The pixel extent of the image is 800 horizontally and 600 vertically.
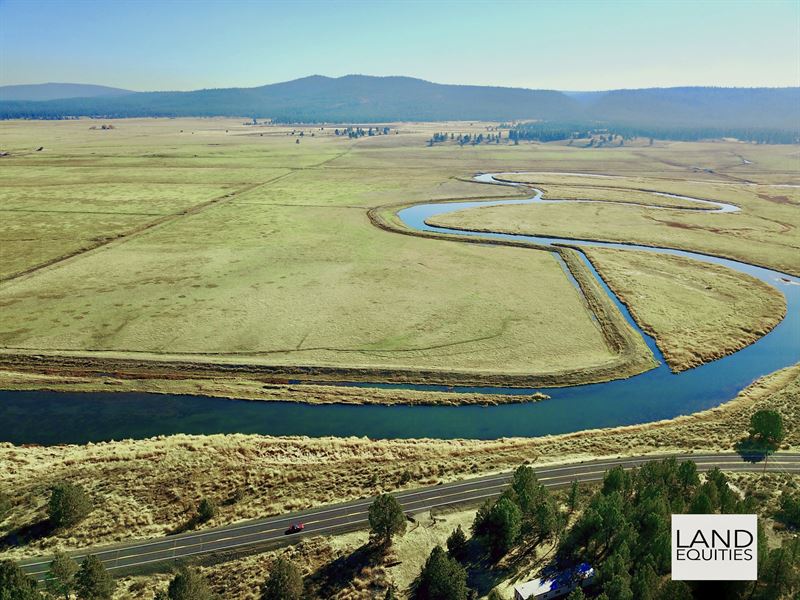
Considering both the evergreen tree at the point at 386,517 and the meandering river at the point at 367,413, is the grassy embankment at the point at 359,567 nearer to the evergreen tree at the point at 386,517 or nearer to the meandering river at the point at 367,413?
the evergreen tree at the point at 386,517

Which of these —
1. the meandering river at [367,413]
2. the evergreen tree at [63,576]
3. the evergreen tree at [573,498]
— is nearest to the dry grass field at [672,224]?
the meandering river at [367,413]

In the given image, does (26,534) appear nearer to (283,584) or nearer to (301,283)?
(283,584)

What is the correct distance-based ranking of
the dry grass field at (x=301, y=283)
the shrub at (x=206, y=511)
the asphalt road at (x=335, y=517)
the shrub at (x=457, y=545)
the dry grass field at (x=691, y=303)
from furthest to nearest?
1. the dry grass field at (x=691, y=303)
2. the dry grass field at (x=301, y=283)
3. the shrub at (x=206, y=511)
4. the asphalt road at (x=335, y=517)
5. the shrub at (x=457, y=545)

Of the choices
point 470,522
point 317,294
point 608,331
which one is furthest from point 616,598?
point 317,294

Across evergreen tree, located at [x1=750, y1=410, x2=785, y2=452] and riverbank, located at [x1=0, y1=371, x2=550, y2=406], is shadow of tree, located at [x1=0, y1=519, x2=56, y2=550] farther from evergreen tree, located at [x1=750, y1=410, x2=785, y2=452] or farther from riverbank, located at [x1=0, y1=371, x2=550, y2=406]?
evergreen tree, located at [x1=750, y1=410, x2=785, y2=452]

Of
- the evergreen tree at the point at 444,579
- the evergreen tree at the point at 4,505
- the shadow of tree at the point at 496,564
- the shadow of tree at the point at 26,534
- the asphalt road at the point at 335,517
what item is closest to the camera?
the evergreen tree at the point at 444,579

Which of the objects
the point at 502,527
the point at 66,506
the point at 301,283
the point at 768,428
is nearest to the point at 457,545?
the point at 502,527

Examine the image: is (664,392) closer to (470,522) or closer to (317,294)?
(470,522)
